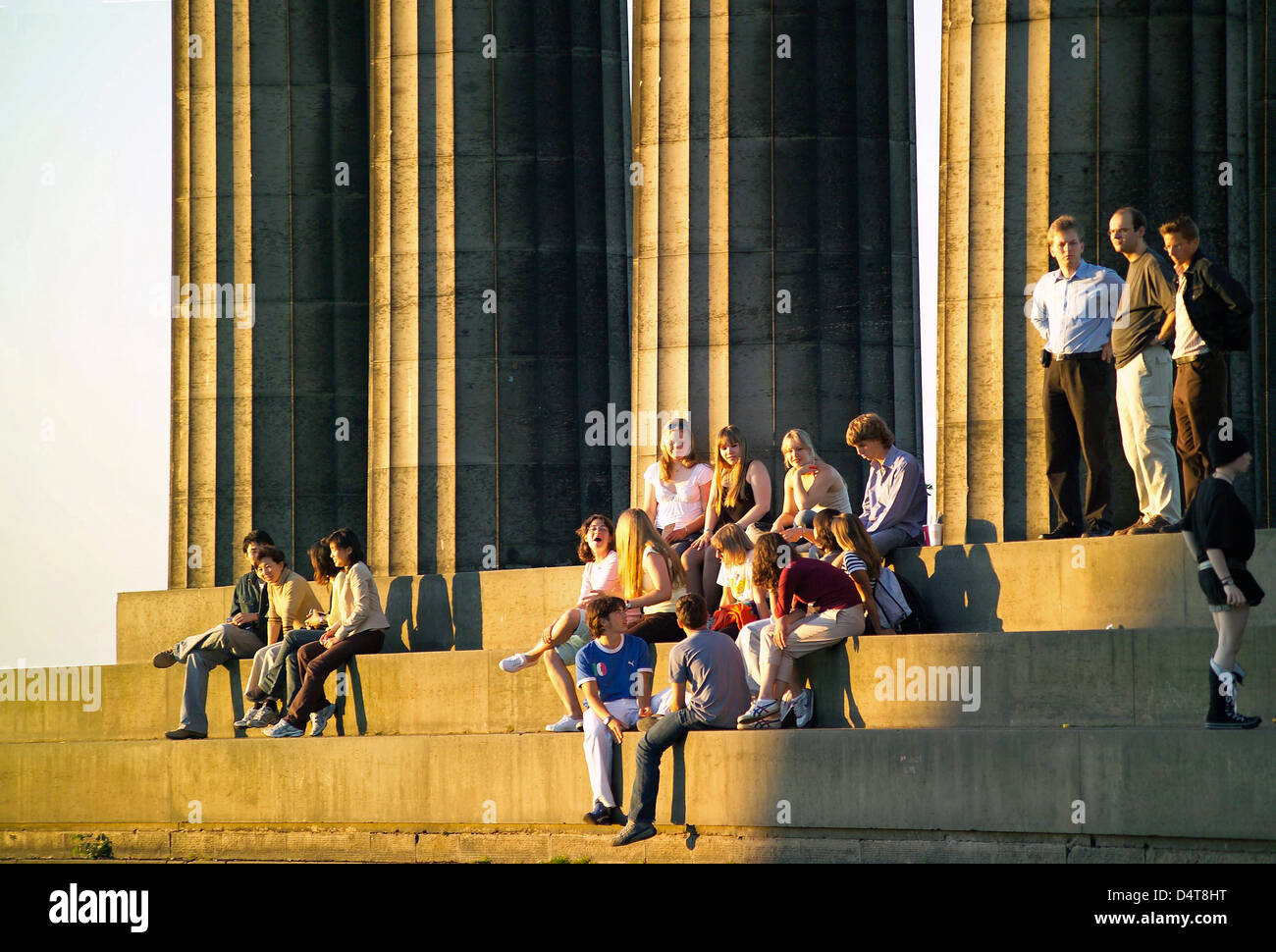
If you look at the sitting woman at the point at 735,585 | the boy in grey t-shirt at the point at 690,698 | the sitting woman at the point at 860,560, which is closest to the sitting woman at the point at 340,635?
the sitting woman at the point at 735,585

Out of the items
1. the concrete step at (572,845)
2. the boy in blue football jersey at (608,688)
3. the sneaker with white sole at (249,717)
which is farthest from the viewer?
the sneaker with white sole at (249,717)

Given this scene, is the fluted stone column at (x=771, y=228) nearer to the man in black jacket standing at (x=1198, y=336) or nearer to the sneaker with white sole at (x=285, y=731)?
the sneaker with white sole at (x=285, y=731)

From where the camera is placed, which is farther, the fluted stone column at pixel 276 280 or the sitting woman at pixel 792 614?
the fluted stone column at pixel 276 280

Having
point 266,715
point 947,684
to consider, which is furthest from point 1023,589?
point 266,715

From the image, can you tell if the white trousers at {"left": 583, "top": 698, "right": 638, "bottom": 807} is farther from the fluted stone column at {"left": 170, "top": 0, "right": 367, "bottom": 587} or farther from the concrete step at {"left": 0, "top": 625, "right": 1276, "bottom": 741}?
→ the fluted stone column at {"left": 170, "top": 0, "right": 367, "bottom": 587}

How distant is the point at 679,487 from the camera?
23.6 meters

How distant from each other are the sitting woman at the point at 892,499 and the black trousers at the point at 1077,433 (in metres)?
1.31

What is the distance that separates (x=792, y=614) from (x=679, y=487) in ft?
12.6

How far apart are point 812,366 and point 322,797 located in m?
7.24

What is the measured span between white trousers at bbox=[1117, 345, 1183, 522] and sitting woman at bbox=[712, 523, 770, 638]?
11.8 ft

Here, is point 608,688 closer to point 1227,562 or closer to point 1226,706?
point 1226,706

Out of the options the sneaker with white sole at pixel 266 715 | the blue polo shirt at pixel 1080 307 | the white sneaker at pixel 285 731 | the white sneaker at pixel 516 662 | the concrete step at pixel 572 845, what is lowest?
the concrete step at pixel 572 845

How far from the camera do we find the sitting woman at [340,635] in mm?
24391
